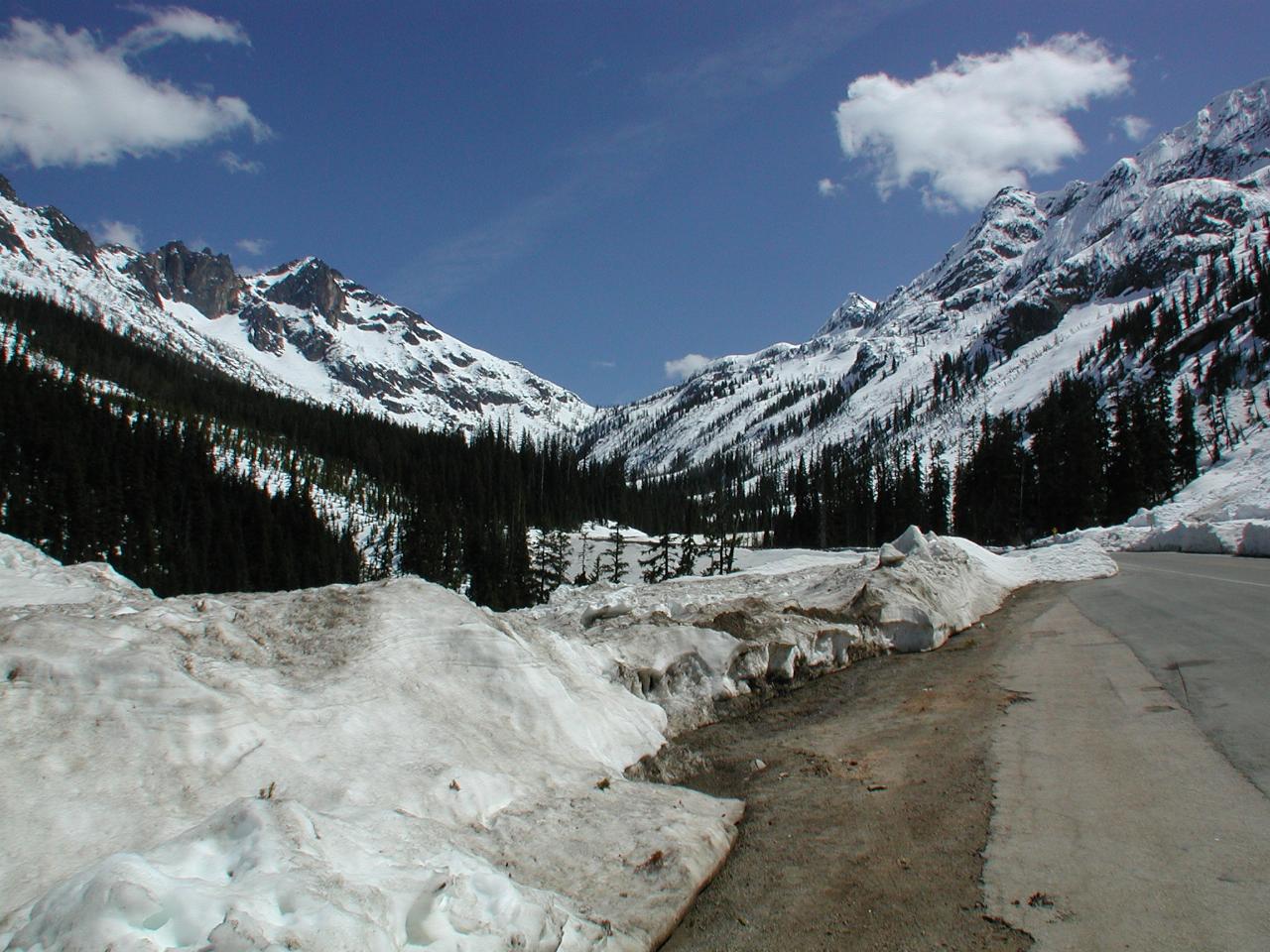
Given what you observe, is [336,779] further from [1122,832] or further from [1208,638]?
[1208,638]

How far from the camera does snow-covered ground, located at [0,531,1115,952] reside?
136 inches

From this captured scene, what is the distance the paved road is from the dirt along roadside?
2.02 metres

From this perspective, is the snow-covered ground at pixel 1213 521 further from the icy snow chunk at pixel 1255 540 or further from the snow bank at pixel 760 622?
the snow bank at pixel 760 622

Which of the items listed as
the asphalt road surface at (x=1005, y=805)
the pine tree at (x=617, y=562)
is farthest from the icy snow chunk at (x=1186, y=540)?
the pine tree at (x=617, y=562)

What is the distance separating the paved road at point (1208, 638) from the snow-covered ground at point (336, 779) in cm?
496

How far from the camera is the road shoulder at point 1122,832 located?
4.10 metres

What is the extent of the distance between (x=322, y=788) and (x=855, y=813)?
416 centimetres

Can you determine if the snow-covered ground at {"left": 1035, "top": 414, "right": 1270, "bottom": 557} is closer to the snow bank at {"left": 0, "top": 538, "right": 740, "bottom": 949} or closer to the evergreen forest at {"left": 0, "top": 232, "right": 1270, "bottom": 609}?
the evergreen forest at {"left": 0, "top": 232, "right": 1270, "bottom": 609}

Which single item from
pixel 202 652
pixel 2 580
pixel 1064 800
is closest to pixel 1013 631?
pixel 1064 800

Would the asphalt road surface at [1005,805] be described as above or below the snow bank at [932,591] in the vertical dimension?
below

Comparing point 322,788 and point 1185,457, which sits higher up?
point 1185,457

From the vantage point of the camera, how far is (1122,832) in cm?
514

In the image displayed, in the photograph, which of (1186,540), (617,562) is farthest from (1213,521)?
(617,562)

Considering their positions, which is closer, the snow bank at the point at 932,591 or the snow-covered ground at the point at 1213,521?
the snow bank at the point at 932,591
